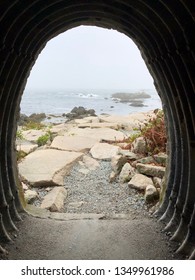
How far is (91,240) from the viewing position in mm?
5270

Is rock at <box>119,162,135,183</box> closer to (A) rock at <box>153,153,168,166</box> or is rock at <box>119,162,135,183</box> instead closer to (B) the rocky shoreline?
(B) the rocky shoreline

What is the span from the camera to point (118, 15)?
209 inches

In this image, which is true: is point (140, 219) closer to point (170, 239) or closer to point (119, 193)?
point (170, 239)

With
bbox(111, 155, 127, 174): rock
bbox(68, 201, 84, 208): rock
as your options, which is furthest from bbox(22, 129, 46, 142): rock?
bbox(68, 201, 84, 208): rock

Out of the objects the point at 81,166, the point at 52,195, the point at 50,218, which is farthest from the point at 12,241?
the point at 81,166

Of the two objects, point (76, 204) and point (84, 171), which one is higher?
point (84, 171)

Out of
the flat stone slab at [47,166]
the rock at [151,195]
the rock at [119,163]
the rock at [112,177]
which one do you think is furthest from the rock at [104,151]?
the rock at [151,195]

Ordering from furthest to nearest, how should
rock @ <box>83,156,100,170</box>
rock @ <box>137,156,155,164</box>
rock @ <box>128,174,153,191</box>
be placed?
rock @ <box>83,156,100,170</box>
rock @ <box>137,156,155,164</box>
rock @ <box>128,174,153,191</box>

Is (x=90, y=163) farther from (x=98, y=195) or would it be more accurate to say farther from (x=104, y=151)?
(x=98, y=195)

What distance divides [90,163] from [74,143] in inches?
87.4

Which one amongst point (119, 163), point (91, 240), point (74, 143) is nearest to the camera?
point (91, 240)

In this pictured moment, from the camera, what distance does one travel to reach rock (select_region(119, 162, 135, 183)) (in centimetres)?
948

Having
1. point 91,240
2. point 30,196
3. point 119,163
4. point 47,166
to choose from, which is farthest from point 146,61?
point 47,166

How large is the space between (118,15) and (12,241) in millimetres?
3739
